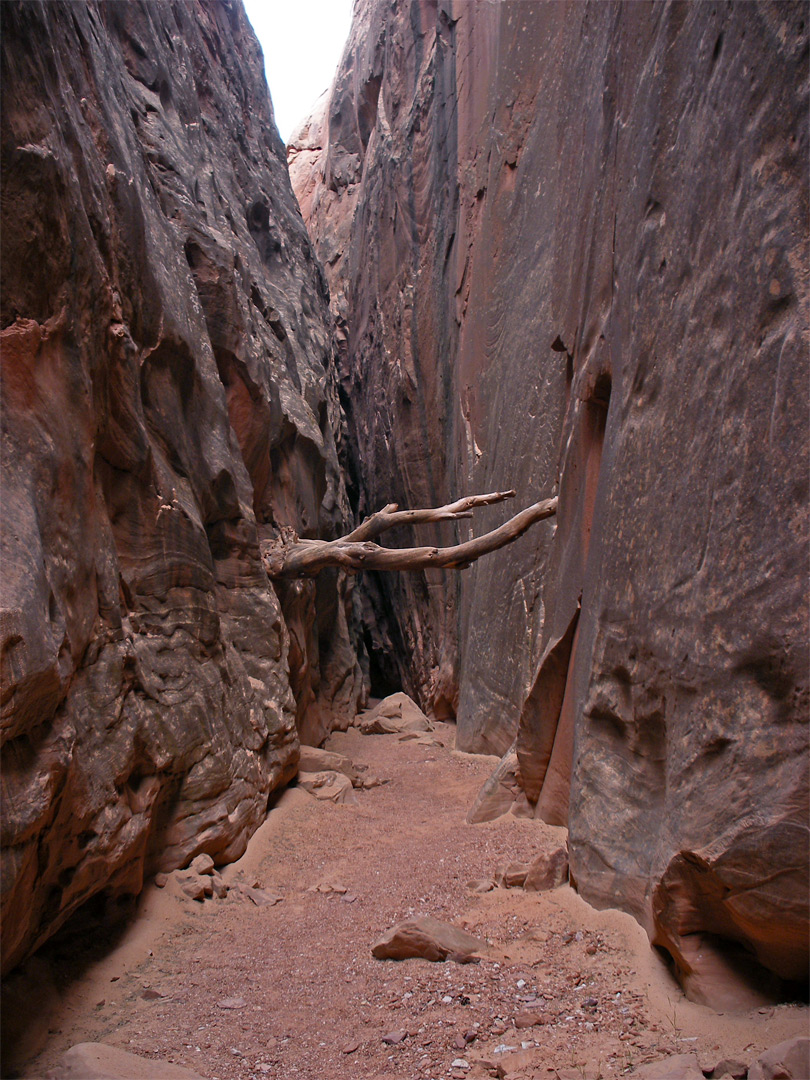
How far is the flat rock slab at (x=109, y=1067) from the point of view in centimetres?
252

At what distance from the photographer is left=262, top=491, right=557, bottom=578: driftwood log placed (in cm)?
706

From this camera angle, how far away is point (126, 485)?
16.6 ft

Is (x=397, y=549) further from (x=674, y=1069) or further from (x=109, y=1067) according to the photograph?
(x=674, y=1069)

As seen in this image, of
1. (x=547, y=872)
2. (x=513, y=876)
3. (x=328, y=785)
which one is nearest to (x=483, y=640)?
(x=328, y=785)

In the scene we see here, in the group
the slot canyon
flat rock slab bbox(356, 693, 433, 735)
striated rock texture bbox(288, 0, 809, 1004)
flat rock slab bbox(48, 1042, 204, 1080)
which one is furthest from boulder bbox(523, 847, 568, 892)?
flat rock slab bbox(356, 693, 433, 735)

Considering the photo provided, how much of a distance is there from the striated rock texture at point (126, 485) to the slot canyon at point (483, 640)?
0.03 metres

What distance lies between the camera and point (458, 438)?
41.1ft

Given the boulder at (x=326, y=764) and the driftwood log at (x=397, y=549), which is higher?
the driftwood log at (x=397, y=549)

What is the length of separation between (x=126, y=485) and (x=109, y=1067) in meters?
3.54

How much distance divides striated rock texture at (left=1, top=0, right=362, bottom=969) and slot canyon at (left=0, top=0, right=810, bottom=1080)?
0.03 m

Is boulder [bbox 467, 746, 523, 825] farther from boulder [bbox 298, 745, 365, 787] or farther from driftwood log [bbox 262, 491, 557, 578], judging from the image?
boulder [bbox 298, 745, 365, 787]

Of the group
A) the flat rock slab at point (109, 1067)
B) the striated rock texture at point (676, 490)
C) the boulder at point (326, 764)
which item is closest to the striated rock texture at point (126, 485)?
the flat rock slab at point (109, 1067)

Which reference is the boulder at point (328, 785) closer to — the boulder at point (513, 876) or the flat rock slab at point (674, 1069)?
the boulder at point (513, 876)

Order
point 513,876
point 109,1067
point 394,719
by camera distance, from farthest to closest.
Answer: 1. point 394,719
2. point 513,876
3. point 109,1067
